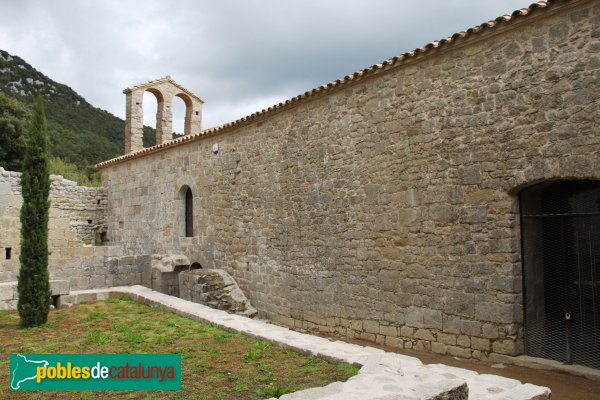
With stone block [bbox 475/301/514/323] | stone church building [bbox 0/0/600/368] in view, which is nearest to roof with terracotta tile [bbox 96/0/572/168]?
stone church building [bbox 0/0/600/368]

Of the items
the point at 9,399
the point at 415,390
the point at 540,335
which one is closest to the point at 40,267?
the point at 9,399

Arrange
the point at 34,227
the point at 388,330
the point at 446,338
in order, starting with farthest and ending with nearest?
the point at 388,330 → the point at 34,227 → the point at 446,338

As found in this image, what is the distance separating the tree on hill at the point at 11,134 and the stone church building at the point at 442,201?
567 inches

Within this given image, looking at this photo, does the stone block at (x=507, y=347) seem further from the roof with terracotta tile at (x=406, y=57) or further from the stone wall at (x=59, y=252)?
the stone wall at (x=59, y=252)

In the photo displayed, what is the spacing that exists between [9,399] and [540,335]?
6.18 m

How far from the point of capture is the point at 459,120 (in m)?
6.75

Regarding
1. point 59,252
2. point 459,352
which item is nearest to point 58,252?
point 59,252

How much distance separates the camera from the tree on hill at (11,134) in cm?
2319

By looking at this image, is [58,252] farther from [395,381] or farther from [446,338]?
[395,381]

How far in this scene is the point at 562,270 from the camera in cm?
629

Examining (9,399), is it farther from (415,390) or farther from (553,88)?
(553,88)

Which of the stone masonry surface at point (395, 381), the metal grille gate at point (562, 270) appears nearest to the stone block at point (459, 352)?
the metal grille gate at point (562, 270)

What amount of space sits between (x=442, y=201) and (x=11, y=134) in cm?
2350

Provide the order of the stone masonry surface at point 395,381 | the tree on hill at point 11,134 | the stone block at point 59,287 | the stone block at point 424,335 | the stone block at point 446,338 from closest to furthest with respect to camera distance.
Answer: the stone masonry surface at point 395,381 → the stone block at point 446,338 → the stone block at point 424,335 → the stone block at point 59,287 → the tree on hill at point 11,134
